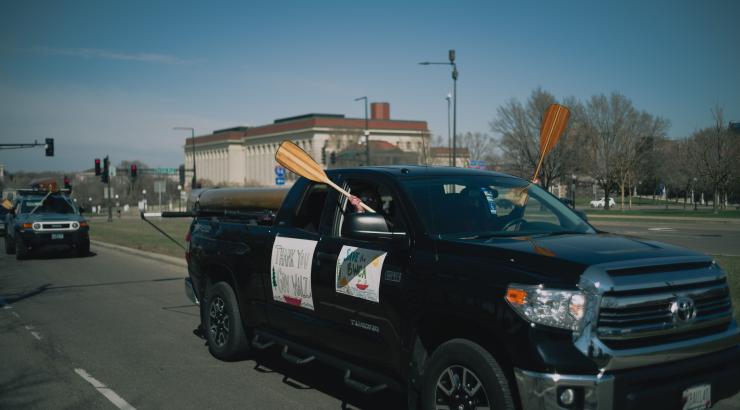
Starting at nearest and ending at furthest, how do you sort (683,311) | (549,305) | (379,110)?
(549,305) → (683,311) → (379,110)

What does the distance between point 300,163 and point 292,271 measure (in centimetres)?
91

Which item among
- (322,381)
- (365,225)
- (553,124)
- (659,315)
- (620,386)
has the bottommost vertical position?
(322,381)

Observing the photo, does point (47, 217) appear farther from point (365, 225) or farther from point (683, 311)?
point (683, 311)

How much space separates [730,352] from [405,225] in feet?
7.06

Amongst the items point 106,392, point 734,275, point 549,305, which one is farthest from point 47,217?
point 549,305

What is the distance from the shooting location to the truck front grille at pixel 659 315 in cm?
359

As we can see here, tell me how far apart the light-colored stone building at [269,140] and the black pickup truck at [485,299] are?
72800 millimetres

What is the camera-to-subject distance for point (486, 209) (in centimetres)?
502

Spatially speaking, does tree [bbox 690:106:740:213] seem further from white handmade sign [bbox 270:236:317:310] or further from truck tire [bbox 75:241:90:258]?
white handmade sign [bbox 270:236:317:310]

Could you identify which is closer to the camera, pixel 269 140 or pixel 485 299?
pixel 485 299

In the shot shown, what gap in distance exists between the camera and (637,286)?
12.0 feet

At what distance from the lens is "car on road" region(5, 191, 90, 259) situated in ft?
61.3

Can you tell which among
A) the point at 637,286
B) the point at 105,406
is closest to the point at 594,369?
the point at 637,286

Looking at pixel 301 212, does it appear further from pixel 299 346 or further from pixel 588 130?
pixel 588 130
